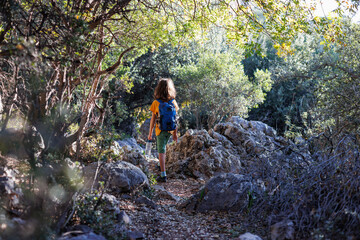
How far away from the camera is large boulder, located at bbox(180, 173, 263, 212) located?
4.28m

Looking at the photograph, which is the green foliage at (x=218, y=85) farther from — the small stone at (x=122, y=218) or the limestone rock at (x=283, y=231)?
the limestone rock at (x=283, y=231)

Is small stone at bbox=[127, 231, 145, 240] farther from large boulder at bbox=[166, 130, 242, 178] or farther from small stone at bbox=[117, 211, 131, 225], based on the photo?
large boulder at bbox=[166, 130, 242, 178]

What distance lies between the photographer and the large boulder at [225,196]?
4281mm

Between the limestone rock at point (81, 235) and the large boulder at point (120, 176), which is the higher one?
the large boulder at point (120, 176)

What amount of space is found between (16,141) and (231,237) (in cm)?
257

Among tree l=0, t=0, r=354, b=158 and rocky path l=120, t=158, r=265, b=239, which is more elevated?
tree l=0, t=0, r=354, b=158

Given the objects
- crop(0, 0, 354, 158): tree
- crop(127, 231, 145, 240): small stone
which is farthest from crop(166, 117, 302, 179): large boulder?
crop(127, 231, 145, 240): small stone

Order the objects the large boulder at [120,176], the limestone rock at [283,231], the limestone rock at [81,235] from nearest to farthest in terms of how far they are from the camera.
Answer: the limestone rock at [81,235]
the limestone rock at [283,231]
the large boulder at [120,176]

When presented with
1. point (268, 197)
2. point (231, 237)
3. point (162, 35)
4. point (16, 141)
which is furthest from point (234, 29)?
point (16, 141)

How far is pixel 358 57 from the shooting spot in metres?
6.84

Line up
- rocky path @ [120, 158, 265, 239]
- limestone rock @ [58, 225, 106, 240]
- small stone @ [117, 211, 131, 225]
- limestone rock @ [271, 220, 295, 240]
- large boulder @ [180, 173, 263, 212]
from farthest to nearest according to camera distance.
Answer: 1. large boulder @ [180, 173, 263, 212]
2. rocky path @ [120, 158, 265, 239]
3. small stone @ [117, 211, 131, 225]
4. limestone rock @ [271, 220, 295, 240]
5. limestone rock @ [58, 225, 106, 240]

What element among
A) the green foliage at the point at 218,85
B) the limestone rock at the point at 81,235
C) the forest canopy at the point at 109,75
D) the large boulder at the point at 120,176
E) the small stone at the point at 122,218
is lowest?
the small stone at the point at 122,218

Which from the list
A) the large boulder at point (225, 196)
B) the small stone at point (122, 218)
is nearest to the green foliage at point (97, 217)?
the small stone at point (122, 218)

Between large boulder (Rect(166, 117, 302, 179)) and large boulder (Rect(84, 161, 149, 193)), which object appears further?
large boulder (Rect(166, 117, 302, 179))
